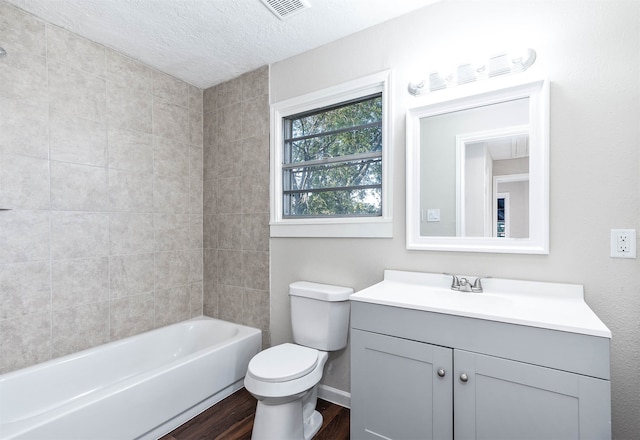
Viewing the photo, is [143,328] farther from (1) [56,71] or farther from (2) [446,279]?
(2) [446,279]

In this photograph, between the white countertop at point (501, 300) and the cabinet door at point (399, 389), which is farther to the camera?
the cabinet door at point (399, 389)

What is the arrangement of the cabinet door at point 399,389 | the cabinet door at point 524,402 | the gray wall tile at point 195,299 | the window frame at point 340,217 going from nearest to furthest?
the cabinet door at point 524,402, the cabinet door at point 399,389, the window frame at point 340,217, the gray wall tile at point 195,299

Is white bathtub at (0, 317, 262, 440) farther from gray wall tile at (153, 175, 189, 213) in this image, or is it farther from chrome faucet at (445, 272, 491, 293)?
chrome faucet at (445, 272, 491, 293)

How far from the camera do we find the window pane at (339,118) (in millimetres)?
2035

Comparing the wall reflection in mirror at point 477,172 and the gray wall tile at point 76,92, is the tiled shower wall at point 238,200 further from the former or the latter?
the wall reflection in mirror at point 477,172

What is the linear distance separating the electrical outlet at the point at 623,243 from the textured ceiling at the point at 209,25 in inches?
57.6

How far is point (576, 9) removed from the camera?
1385 millimetres

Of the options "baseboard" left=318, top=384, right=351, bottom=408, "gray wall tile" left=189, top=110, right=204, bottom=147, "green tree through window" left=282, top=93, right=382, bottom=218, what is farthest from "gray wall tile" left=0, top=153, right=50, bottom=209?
"baseboard" left=318, top=384, right=351, bottom=408

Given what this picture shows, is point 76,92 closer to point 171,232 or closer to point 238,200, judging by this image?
point 171,232

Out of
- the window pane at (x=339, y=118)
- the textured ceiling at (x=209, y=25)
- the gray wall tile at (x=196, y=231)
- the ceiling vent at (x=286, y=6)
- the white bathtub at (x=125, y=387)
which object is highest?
the textured ceiling at (x=209, y=25)

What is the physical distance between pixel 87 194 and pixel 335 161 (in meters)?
1.65

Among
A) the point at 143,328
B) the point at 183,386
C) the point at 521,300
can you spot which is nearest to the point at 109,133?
the point at 143,328

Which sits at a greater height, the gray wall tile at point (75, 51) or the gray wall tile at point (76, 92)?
the gray wall tile at point (75, 51)

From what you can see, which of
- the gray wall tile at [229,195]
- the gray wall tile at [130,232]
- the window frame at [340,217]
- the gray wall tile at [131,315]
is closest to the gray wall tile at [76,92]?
the gray wall tile at [130,232]
